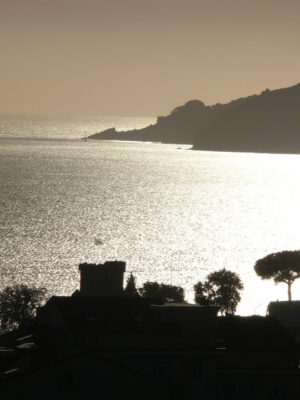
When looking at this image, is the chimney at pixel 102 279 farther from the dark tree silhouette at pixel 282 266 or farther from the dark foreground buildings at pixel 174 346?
the dark tree silhouette at pixel 282 266

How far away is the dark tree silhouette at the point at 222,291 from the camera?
3890 inches

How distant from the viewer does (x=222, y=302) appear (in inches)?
3888

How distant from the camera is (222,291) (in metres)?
101

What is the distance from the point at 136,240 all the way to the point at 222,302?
98.8 meters

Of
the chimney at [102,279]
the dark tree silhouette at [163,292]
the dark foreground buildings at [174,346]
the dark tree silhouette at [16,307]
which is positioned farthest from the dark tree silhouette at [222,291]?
the dark foreground buildings at [174,346]

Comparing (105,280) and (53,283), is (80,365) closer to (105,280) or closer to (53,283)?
(105,280)

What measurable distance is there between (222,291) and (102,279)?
1663 inches

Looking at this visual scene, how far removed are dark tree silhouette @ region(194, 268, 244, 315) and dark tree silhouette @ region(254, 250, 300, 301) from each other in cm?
243

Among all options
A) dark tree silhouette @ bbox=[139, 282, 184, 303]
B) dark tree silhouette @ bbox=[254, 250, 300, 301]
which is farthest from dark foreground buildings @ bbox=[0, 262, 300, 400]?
dark tree silhouette @ bbox=[254, 250, 300, 301]

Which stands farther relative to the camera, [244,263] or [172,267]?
[244,263]

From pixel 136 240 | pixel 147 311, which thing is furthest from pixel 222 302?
pixel 136 240

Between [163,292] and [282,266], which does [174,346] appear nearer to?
[163,292]

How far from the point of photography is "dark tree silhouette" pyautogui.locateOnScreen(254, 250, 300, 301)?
100938 millimetres

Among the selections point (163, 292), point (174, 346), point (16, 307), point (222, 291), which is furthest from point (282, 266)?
point (174, 346)
